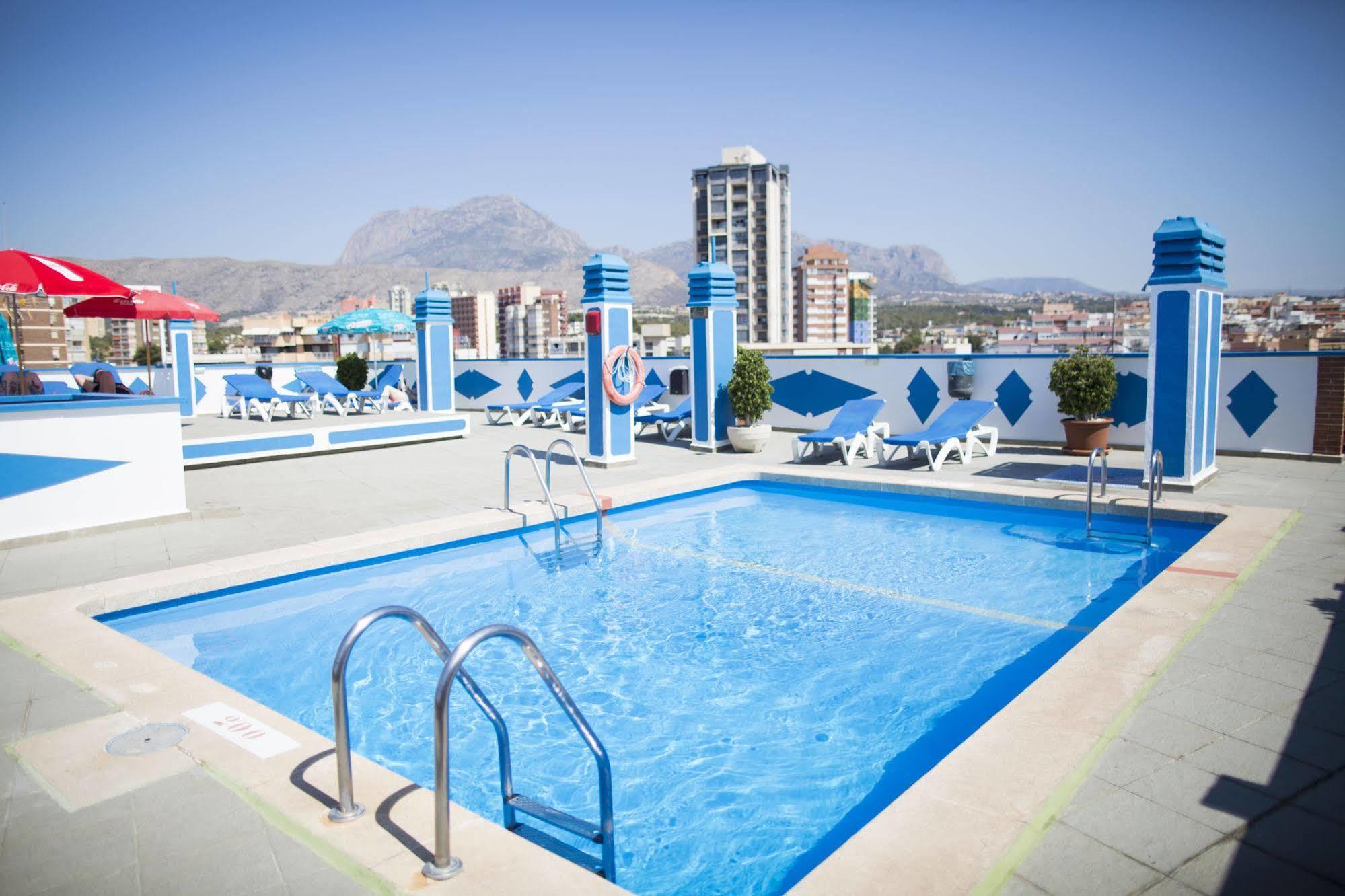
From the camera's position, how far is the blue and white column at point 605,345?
32.0 feet

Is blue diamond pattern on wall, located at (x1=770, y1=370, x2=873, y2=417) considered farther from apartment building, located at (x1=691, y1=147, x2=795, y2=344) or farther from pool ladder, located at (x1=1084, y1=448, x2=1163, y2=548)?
apartment building, located at (x1=691, y1=147, x2=795, y2=344)

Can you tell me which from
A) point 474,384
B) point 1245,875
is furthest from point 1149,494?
point 474,384

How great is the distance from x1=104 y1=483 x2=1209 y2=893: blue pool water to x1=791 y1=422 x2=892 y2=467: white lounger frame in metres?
2.22

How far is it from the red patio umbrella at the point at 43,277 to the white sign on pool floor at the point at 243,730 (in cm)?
554

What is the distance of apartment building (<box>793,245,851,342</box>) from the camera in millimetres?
145625

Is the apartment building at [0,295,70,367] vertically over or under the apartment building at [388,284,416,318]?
under

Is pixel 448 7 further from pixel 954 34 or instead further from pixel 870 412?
pixel 870 412

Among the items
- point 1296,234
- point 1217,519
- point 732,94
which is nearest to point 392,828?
point 1217,519

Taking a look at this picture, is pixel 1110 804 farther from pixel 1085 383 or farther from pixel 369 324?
pixel 369 324

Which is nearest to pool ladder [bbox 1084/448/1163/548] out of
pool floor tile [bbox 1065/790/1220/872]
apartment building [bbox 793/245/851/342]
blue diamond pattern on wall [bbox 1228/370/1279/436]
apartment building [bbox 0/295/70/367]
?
blue diamond pattern on wall [bbox 1228/370/1279/436]

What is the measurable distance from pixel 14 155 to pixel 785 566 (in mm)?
35801

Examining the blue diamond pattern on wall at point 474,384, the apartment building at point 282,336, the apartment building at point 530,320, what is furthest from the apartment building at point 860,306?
the blue diamond pattern on wall at point 474,384

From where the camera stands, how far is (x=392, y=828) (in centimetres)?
242

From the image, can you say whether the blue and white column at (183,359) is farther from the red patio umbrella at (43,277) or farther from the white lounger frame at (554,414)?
the red patio umbrella at (43,277)
